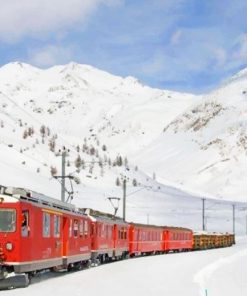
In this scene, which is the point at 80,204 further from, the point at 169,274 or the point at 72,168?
the point at 169,274

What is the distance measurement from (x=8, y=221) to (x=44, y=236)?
110 inches

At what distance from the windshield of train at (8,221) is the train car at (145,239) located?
27770 mm

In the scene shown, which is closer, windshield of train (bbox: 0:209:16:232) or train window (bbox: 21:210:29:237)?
windshield of train (bbox: 0:209:16:232)

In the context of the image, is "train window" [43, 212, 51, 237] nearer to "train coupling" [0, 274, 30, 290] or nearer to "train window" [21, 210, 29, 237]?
"train window" [21, 210, 29, 237]

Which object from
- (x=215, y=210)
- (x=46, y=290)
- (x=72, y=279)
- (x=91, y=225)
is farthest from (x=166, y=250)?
(x=215, y=210)

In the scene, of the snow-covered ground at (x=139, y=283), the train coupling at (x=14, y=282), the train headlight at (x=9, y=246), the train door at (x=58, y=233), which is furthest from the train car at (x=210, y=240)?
the train headlight at (x=9, y=246)

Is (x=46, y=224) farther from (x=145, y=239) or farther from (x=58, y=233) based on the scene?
(x=145, y=239)

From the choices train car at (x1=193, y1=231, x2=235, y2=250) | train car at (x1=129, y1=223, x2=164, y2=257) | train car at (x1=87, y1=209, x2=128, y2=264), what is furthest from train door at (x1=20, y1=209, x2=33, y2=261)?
train car at (x1=193, y1=231, x2=235, y2=250)

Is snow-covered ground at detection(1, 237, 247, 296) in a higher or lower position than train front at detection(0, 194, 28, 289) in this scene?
lower

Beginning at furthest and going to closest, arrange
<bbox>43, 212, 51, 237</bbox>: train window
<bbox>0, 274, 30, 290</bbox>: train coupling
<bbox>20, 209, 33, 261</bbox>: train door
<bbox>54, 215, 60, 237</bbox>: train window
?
<bbox>54, 215, 60, 237</bbox>: train window < <bbox>43, 212, 51, 237</bbox>: train window < <bbox>20, 209, 33, 261</bbox>: train door < <bbox>0, 274, 30, 290</bbox>: train coupling

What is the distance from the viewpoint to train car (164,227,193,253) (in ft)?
207

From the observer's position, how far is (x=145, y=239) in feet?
181

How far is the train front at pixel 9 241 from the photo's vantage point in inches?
880

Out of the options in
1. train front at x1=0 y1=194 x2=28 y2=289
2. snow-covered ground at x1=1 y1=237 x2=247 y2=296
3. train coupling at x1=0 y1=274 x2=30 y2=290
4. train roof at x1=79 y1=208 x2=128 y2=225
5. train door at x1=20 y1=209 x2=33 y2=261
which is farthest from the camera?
train roof at x1=79 y1=208 x2=128 y2=225
